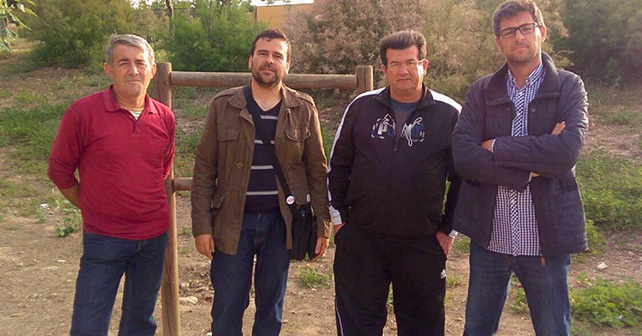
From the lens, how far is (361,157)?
2.99 meters

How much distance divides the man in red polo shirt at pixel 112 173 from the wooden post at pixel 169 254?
45cm

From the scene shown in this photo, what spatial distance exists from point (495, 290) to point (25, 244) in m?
4.72

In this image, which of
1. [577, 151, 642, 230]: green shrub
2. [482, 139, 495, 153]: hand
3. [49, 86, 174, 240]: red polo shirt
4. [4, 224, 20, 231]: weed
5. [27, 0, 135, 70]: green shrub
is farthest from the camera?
[27, 0, 135, 70]: green shrub

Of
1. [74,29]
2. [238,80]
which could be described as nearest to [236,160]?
[238,80]

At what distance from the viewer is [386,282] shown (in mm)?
3057

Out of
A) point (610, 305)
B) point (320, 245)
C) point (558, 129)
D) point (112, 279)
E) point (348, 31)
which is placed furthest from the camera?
point (348, 31)

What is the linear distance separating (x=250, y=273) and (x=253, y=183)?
1.59 ft

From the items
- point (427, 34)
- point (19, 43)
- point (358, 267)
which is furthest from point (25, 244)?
point (19, 43)

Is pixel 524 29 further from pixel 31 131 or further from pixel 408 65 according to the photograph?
pixel 31 131

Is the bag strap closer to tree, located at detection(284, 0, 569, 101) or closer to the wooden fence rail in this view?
the wooden fence rail

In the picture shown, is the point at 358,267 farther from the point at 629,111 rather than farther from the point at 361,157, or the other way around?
the point at 629,111

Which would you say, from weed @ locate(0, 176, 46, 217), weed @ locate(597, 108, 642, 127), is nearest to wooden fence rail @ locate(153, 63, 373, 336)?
weed @ locate(0, 176, 46, 217)

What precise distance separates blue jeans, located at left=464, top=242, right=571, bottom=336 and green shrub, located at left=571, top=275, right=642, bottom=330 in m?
1.52

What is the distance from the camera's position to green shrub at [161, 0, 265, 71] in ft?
40.8
